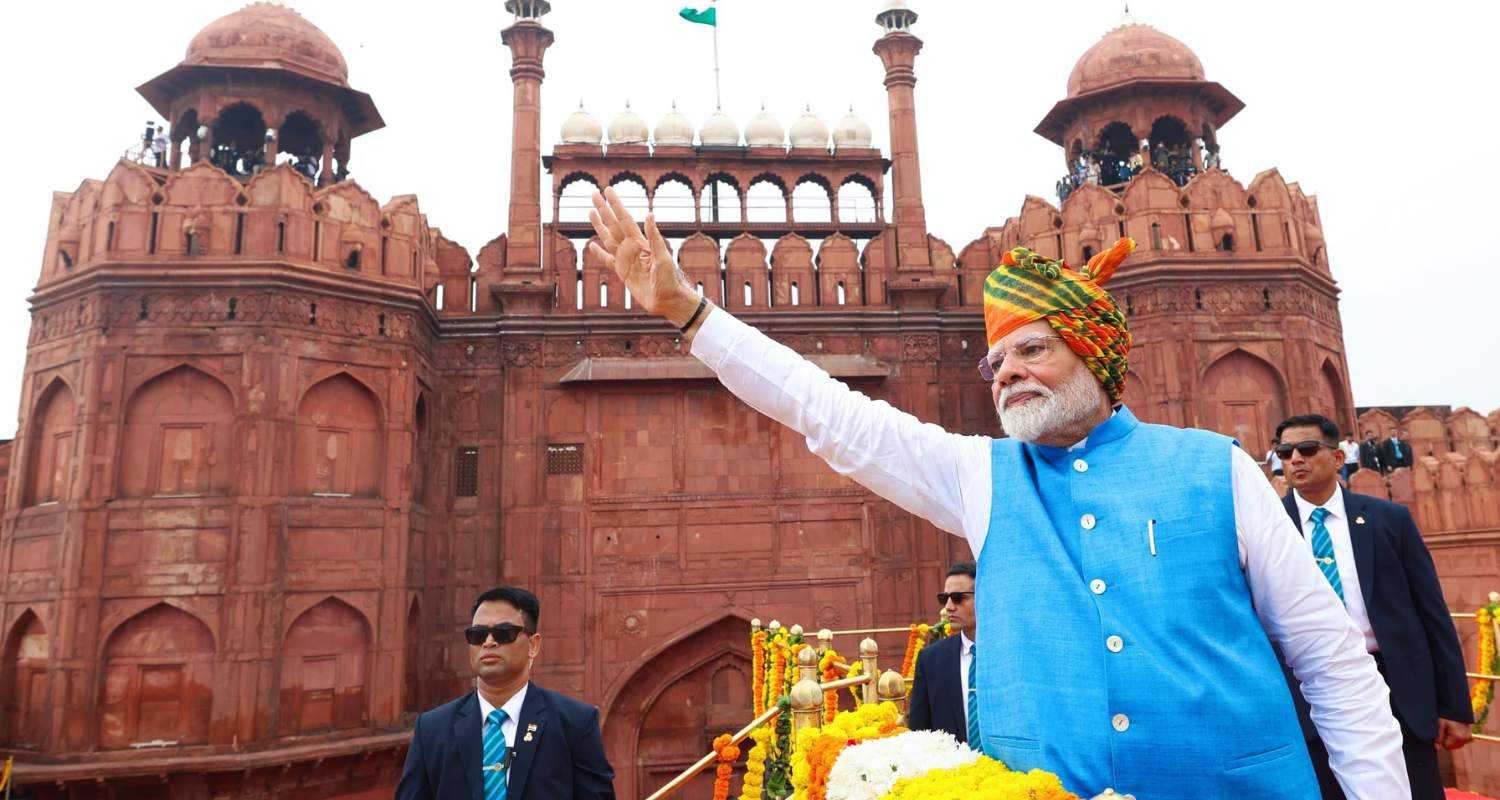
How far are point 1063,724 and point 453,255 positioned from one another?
523 inches

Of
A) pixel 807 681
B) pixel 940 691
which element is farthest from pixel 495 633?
pixel 940 691

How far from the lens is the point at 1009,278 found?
6.55 ft

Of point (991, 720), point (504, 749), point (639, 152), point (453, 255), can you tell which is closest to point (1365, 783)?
point (991, 720)

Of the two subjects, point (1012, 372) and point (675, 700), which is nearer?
point (1012, 372)

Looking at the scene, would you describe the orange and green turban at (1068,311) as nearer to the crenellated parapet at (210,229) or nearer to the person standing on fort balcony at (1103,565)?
the person standing on fort balcony at (1103,565)

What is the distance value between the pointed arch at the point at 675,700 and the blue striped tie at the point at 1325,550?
9317mm

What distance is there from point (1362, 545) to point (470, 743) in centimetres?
374

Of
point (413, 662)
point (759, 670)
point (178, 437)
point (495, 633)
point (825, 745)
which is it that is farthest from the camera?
point (413, 662)

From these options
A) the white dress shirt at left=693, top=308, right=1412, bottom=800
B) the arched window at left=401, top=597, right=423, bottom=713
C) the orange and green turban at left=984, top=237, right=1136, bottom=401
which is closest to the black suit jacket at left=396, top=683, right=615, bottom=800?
the white dress shirt at left=693, top=308, right=1412, bottom=800

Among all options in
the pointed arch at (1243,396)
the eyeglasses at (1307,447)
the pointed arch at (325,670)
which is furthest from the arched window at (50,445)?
the pointed arch at (1243,396)

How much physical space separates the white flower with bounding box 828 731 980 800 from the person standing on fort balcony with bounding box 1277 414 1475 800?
2.19 metres

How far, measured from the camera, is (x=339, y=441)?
11.3 m

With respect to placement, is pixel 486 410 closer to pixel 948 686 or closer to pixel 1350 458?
pixel 948 686

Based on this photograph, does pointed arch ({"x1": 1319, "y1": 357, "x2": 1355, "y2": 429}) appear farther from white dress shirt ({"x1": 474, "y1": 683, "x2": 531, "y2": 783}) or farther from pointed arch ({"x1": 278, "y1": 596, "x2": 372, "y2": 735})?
pointed arch ({"x1": 278, "y1": 596, "x2": 372, "y2": 735})
